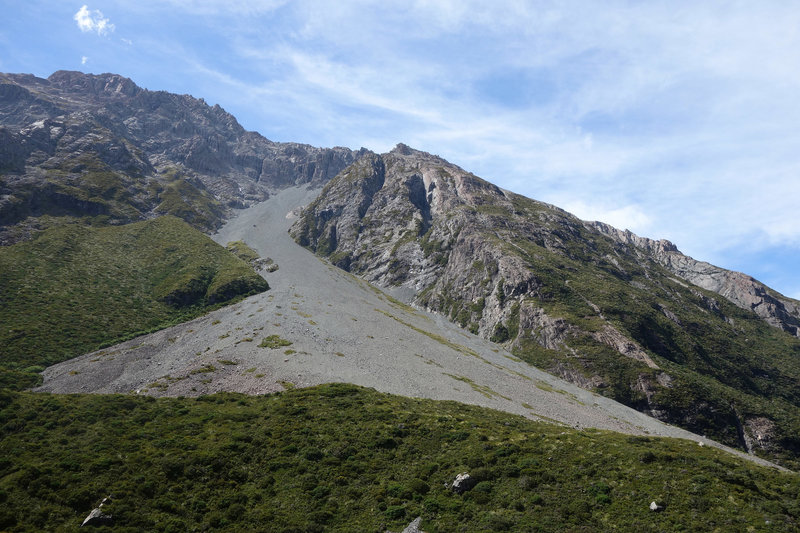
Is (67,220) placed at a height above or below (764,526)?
below

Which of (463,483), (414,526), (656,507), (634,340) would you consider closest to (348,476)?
(414,526)

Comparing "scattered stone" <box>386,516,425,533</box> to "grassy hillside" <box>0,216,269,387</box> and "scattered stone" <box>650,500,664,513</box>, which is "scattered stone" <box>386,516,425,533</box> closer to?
"scattered stone" <box>650,500,664,513</box>

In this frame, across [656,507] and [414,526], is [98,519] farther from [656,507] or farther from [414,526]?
[656,507]

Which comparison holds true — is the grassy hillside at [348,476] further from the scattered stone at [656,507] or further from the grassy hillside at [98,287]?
the grassy hillside at [98,287]

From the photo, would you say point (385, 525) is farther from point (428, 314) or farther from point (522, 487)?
point (428, 314)

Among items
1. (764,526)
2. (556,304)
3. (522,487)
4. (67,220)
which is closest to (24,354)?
(522,487)

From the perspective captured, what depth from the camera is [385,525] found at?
25.7m

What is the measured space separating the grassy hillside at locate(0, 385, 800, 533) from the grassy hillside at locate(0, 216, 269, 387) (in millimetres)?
49247

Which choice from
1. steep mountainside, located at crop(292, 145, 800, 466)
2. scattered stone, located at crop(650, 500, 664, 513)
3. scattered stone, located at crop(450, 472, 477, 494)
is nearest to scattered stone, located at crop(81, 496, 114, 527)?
scattered stone, located at crop(450, 472, 477, 494)

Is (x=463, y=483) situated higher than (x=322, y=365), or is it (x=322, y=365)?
(x=463, y=483)

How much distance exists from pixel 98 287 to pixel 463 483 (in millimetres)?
133331

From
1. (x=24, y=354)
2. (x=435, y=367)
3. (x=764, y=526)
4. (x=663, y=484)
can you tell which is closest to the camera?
(x=764, y=526)

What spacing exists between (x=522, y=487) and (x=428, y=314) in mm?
148570

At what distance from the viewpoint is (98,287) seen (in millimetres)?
116312
